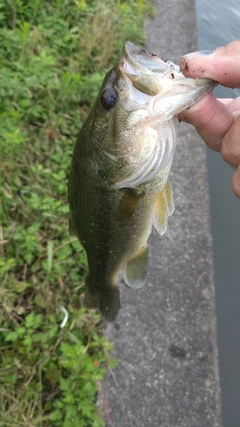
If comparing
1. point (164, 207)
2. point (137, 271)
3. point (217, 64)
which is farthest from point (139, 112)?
point (137, 271)

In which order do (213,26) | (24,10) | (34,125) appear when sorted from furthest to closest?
(213,26), (24,10), (34,125)

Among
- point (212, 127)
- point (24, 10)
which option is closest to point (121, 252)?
point (212, 127)

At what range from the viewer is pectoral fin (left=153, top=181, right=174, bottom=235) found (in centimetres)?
176

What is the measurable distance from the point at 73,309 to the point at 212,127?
1634 millimetres

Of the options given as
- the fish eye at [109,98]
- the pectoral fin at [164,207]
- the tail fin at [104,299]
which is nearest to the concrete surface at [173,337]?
the tail fin at [104,299]

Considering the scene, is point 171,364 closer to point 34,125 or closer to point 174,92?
point 174,92

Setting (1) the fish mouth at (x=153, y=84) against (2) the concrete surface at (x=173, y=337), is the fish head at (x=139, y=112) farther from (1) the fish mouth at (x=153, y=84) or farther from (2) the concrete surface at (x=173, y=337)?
(2) the concrete surface at (x=173, y=337)

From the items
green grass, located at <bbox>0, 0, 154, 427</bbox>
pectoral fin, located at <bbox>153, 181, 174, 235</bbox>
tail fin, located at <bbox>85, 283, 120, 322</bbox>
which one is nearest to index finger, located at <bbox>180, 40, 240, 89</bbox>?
pectoral fin, located at <bbox>153, 181, 174, 235</bbox>

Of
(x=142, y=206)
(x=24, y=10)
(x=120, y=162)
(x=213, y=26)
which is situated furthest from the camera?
(x=213, y=26)

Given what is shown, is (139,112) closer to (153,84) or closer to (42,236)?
(153,84)

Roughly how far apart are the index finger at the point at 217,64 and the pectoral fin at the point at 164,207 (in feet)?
1.75

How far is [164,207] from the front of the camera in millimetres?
1774

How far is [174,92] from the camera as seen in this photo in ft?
4.59

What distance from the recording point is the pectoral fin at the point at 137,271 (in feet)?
6.81
